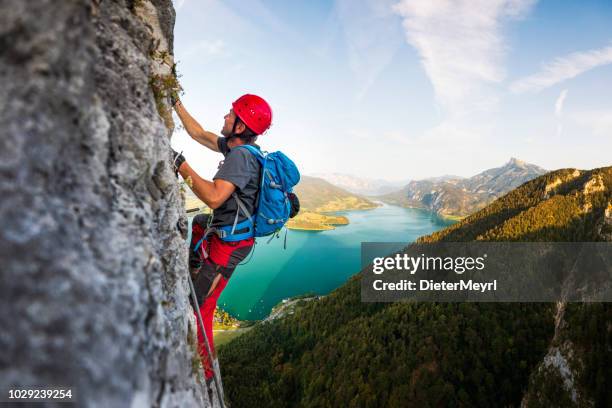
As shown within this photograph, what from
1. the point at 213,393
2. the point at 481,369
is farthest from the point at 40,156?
the point at 481,369

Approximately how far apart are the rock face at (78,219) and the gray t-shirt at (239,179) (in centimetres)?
104

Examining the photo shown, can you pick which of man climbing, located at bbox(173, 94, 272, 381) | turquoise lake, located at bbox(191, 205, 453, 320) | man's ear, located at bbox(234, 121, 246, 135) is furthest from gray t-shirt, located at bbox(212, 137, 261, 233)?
turquoise lake, located at bbox(191, 205, 453, 320)

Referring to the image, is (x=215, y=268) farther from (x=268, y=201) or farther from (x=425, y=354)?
(x=425, y=354)

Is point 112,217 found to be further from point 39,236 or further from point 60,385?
point 60,385

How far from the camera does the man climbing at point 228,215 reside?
371 cm

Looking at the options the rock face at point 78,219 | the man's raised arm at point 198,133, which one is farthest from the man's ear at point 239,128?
the rock face at point 78,219

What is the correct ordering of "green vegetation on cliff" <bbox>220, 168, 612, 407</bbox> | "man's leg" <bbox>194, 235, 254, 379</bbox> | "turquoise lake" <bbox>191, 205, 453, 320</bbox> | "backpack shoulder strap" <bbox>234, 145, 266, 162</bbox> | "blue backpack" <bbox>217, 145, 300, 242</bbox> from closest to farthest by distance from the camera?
"backpack shoulder strap" <bbox>234, 145, 266, 162</bbox>, "blue backpack" <bbox>217, 145, 300, 242</bbox>, "man's leg" <bbox>194, 235, 254, 379</bbox>, "green vegetation on cliff" <bbox>220, 168, 612, 407</bbox>, "turquoise lake" <bbox>191, 205, 453, 320</bbox>

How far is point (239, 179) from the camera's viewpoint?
3.47 meters

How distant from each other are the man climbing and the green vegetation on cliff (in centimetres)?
2481

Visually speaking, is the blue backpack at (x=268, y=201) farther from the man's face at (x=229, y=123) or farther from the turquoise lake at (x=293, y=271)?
the turquoise lake at (x=293, y=271)

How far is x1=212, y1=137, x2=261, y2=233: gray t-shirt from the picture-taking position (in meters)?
3.47

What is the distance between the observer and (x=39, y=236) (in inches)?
62.3

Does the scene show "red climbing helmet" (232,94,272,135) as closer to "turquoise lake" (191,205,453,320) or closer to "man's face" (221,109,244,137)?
"man's face" (221,109,244,137)

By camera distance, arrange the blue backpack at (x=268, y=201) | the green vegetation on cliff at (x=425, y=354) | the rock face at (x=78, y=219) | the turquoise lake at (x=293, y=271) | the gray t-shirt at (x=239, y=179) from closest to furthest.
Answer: the rock face at (x=78, y=219) → the gray t-shirt at (x=239, y=179) → the blue backpack at (x=268, y=201) → the green vegetation on cliff at (x=425, y=354) → the turquoise lake at (x=293, y=271)
